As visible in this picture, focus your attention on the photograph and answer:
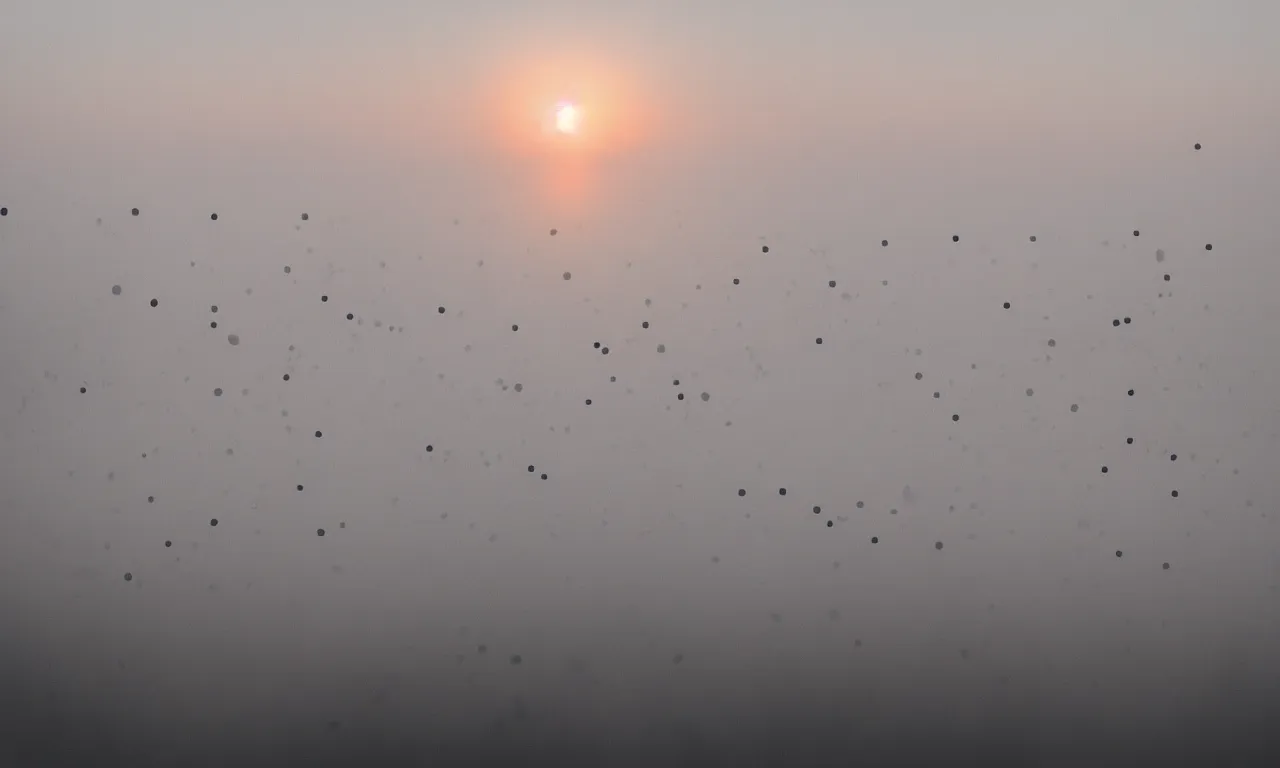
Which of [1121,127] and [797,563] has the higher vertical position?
[1121,127]

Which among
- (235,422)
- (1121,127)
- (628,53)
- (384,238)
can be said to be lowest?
(235,422)

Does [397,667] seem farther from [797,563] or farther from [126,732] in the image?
[797,563]

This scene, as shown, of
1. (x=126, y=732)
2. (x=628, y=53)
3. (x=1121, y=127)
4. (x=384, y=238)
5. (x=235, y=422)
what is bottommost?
(x=126, y=732)

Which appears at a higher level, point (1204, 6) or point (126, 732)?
point (1204, 6)

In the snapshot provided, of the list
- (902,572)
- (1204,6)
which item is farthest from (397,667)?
(1204,6)

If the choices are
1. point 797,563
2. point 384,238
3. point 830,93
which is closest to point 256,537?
point 384,238

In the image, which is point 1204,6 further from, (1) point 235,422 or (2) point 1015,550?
(1) point 235,422
